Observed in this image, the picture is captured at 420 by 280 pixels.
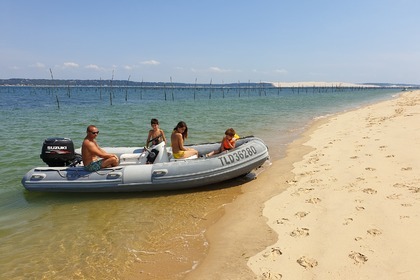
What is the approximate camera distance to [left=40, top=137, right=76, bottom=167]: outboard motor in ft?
24.4

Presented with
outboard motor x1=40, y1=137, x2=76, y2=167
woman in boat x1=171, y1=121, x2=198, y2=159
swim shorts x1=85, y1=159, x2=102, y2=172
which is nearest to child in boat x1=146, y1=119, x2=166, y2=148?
woman in boat x1=171, y1=121, x2=198, y2=159

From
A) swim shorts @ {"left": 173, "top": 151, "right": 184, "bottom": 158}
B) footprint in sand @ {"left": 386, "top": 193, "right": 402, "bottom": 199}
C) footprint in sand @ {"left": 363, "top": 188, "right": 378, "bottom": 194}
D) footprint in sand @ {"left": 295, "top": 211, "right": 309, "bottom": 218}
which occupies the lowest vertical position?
footprint in sand @ {"left": 295, "top": 211, "right": 309, "bottom": 218}

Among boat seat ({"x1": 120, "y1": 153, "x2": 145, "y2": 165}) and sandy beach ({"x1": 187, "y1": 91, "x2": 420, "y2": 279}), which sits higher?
boat seat ({"x1": 120, "y1": 153, "x2": 145, "y2": 165})

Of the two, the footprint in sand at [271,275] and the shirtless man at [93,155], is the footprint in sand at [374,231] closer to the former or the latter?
the footprint in sand at [271,275]

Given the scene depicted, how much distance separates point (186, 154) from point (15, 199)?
3.78m

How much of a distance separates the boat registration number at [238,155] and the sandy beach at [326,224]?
0.67m

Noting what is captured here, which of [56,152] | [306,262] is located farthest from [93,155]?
[306,262]

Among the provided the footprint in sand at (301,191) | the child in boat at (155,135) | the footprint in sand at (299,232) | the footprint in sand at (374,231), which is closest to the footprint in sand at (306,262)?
the footprint in sand at (299,232)

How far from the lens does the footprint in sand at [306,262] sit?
370cm

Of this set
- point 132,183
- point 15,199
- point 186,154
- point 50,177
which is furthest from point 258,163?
point 15,199

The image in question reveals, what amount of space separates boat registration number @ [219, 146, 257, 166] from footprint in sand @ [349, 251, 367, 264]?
366 centimetres

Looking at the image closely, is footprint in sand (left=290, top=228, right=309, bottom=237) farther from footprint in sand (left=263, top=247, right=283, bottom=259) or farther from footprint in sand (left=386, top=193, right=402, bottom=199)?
footprint in sand (left=386, top=193, right=402, bottom=199)

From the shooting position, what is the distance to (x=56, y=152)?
7438 millimetres

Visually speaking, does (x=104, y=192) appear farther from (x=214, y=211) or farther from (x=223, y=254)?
(x=223, y=254)
